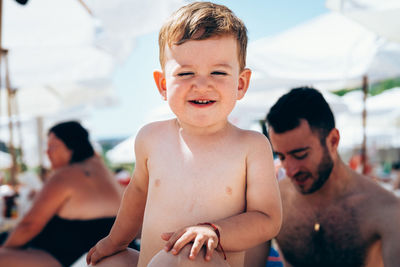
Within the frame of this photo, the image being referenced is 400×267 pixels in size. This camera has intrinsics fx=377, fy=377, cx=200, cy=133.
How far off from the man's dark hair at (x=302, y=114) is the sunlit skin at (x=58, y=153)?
228 cm

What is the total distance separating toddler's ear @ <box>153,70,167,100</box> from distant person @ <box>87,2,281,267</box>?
0.06 m

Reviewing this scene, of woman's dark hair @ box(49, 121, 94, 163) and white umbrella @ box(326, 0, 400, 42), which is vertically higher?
white umbrella @ box(326, 0, 400, 42)

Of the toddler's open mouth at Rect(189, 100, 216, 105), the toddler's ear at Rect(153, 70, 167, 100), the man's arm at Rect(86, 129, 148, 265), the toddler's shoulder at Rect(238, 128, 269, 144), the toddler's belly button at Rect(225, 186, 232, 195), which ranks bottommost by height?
the man's arm at Rect(86, 129, 148, 265)

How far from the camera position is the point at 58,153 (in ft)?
13.0

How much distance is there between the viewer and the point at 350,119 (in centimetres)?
1645

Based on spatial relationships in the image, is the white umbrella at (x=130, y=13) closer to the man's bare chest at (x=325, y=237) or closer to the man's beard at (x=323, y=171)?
the man's beard at (x=323, y=171)

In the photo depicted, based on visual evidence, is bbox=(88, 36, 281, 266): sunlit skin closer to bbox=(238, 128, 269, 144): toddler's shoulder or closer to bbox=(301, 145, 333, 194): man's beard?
bbox=(238, 128, 269, 144): toddler's shoulder

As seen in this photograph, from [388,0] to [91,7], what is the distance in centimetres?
260

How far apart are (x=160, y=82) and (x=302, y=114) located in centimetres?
144

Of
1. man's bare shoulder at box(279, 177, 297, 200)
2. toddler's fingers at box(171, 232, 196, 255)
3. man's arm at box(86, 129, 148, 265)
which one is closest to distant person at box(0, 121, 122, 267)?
man's bare shoulder at box(279, 177, 297, 200)

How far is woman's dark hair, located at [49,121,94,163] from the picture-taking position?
3.97 m

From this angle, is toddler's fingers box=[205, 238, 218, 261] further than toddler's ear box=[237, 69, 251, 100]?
No

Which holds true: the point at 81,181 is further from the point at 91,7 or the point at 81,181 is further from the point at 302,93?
the point at 302,93

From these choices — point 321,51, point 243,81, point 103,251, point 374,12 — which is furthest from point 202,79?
point 321,51
